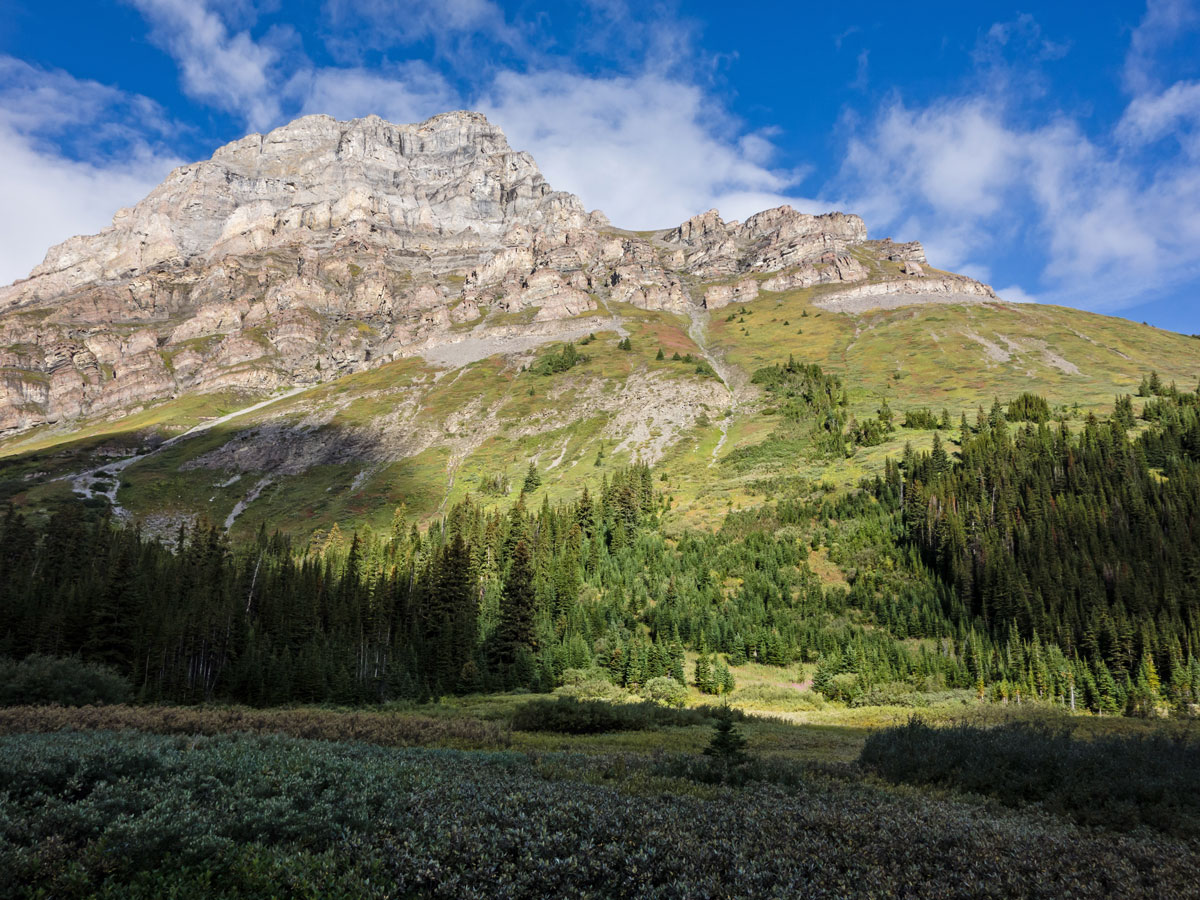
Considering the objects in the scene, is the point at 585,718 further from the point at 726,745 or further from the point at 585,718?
the point at 726,745

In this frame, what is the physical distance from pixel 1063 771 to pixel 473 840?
17172 millimetres

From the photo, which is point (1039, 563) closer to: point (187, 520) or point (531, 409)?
point (531, 409)

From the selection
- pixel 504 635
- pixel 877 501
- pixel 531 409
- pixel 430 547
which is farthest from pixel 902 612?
pixel 531 409

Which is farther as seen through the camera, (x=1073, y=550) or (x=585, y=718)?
(x=1073, y=550)

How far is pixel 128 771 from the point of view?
1144 centimetres

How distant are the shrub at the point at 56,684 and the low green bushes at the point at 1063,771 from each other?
38.7 metres

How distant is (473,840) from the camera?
8867mm

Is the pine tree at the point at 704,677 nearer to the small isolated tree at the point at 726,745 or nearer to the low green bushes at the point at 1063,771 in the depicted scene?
the low green bushes at the point at 1063,771

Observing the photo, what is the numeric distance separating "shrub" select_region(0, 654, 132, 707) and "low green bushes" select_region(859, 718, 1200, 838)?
3868 centimetres

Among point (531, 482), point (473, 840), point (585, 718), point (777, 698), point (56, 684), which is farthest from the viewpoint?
point (531, 482)

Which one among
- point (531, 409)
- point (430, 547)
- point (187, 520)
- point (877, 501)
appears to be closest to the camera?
point (430, 547)

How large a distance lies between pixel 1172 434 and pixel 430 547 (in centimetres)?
12694

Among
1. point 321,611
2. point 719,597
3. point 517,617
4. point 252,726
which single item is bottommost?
point 321,611

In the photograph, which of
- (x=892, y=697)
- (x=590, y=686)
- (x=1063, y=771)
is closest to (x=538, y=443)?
(x=590, y=686)
